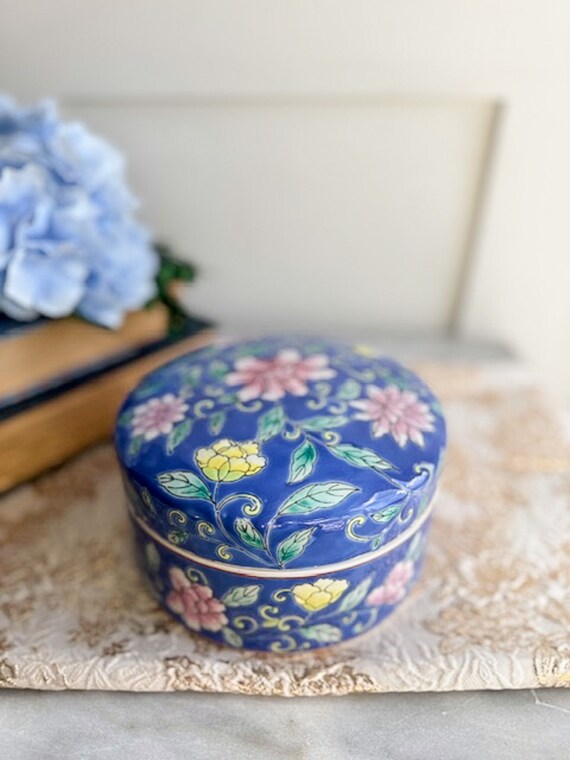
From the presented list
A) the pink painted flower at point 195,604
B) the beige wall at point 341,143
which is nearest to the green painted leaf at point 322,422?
the pink painted flower at point 195,604

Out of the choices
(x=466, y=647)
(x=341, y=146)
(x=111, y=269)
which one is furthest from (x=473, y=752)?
(x=341, y=146)

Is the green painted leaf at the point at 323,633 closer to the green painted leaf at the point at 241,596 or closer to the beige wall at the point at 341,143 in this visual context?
the green painted leaf at the point at 241,596

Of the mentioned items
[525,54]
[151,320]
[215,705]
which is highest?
[525,54]

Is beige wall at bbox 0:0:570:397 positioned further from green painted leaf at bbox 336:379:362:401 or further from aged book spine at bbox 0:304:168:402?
green painted leaf at bbox 336:379:362:401

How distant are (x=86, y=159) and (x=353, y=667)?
372 mm

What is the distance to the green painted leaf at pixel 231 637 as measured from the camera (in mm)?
354

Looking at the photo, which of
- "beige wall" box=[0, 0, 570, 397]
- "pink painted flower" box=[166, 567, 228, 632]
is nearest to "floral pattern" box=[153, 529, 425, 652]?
"pink painted flower" box=[166, 567, 228, 632]

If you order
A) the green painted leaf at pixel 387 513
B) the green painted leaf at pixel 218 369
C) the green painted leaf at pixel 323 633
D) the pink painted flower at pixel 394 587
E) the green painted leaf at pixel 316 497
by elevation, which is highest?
the green painted leaf at pixel 218 369

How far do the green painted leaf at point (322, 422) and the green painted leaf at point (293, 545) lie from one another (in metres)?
0.06

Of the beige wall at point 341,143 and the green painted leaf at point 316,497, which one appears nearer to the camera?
the green painted leaf at point 316,497

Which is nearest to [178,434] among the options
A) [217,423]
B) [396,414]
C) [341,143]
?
[217,423]

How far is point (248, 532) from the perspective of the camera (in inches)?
12.3

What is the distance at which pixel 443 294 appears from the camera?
2.14 ft

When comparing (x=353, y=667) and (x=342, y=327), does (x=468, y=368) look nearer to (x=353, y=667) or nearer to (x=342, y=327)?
(x=342, y=327)
